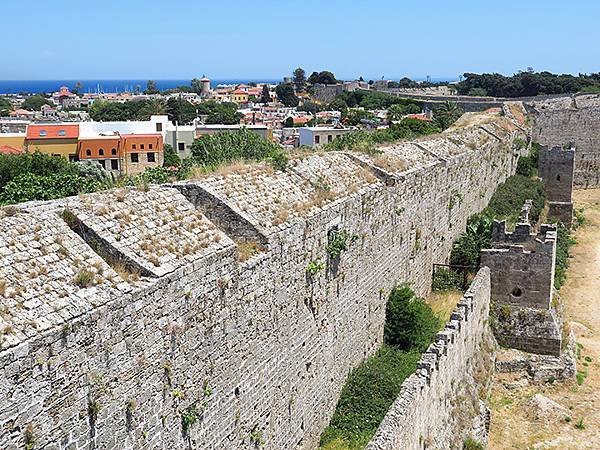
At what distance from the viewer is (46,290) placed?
563 centimetres

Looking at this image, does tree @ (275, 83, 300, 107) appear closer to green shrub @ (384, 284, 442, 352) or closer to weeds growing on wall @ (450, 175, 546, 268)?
weeds growing on wall @ (450, 175, 546, 268)

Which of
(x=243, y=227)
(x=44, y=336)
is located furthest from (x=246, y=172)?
(x=44, y=336)

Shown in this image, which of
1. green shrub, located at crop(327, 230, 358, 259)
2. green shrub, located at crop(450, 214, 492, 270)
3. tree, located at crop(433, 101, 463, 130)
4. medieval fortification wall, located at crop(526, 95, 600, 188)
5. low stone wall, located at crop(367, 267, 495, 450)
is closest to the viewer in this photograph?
low stone wall, located at crop(367, 267, 495, 450)

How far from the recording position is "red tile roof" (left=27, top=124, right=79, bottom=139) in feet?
149

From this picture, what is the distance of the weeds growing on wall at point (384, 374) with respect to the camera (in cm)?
1101

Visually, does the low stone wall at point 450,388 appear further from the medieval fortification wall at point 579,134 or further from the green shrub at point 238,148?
the medieval fortification wall at point 579,134

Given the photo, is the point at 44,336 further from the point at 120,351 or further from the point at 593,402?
the point at 593,402

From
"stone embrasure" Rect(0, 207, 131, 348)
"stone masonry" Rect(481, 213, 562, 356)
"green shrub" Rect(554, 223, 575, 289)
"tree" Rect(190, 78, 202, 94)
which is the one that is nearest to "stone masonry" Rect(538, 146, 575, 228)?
"green shrub" Rect(554, 223, 575, 289)

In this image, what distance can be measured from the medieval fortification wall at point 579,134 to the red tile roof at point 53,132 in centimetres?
3070

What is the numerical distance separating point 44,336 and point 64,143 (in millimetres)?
42607

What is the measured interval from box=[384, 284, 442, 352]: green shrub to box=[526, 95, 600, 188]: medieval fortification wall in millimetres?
29044

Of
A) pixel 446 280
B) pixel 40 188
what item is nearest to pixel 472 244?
pixel 446 280

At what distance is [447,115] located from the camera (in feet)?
177

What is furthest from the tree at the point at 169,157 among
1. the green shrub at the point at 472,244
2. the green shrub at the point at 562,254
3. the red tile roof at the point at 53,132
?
the green shrub at the point at 472,244
